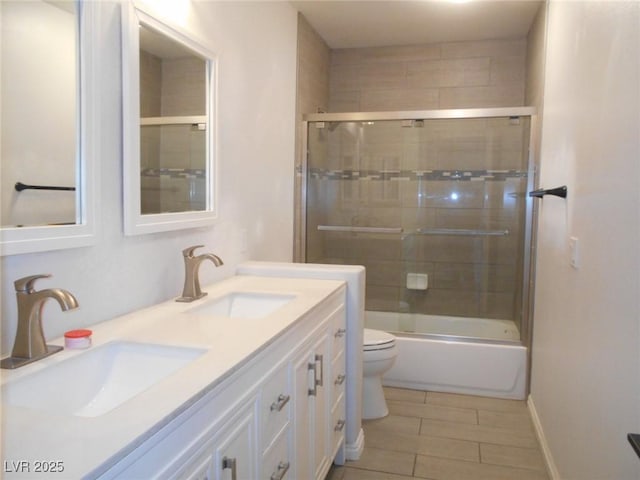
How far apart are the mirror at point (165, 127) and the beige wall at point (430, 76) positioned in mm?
2238

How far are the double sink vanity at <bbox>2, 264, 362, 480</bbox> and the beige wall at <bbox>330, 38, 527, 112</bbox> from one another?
2.44 m

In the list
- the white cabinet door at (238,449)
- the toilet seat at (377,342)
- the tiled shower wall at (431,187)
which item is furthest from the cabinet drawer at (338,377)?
the tiled shower wall at (431,187)

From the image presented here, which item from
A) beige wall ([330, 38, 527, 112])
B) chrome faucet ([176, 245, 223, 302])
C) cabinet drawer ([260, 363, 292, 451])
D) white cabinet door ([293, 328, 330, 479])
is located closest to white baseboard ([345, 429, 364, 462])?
white cabinet door ([293, 328, 330, 479])

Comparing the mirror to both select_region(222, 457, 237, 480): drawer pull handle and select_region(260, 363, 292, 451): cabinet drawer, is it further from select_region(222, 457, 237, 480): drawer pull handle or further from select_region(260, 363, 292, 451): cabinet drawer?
select_region(222, 457, 237, 480): drawer pull handle

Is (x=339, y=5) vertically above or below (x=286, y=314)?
above

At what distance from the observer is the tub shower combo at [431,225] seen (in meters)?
3.20

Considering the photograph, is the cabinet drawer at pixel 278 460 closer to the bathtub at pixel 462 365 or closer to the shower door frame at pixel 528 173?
the bathtub at pixel 462 365

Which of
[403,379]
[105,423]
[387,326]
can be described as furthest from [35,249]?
[387,326]

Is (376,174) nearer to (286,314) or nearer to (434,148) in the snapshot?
(434,148)

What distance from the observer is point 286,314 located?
61.6 inches

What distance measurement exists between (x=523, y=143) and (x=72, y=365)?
292cm

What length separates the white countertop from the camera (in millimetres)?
729

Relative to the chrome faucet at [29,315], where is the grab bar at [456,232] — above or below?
above

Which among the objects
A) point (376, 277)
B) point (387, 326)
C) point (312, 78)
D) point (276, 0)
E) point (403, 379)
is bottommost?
point (403, 379)
